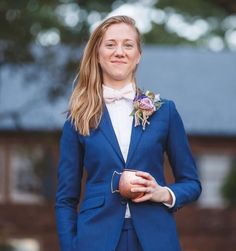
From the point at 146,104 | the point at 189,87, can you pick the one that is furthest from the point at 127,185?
the point at 189,87

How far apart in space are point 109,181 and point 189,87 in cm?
2331

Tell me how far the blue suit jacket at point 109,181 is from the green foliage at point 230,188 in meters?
20.1

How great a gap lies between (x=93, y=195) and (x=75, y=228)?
0.51ft

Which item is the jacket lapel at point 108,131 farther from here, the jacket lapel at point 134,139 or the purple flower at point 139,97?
the purple flower at point 139,97

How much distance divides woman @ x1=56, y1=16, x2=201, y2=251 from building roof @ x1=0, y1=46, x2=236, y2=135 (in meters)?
18.8

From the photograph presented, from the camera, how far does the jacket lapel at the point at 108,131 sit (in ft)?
12.5

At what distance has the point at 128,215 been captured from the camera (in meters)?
3.81

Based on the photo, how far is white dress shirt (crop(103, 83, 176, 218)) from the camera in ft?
12.6

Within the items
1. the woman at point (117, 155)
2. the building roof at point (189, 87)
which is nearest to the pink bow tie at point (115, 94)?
the woman at point (117, 155)

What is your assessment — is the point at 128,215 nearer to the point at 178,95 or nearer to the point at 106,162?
the point at 106,162

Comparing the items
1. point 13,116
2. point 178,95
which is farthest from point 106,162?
point 178,95

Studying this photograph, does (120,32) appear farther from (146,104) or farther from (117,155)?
(117,155)

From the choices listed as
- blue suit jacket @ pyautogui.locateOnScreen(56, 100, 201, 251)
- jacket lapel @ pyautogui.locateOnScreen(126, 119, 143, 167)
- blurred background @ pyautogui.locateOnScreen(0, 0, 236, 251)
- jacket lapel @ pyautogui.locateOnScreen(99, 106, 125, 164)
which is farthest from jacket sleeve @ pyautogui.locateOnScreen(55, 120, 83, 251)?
blurred background @ pyautogui.locateOnScreen(0, 0, 236, 251)

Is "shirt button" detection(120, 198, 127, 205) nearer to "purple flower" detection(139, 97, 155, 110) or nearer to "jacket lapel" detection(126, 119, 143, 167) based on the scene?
"jacket lapel" detection(126, 119, 143, 167)
